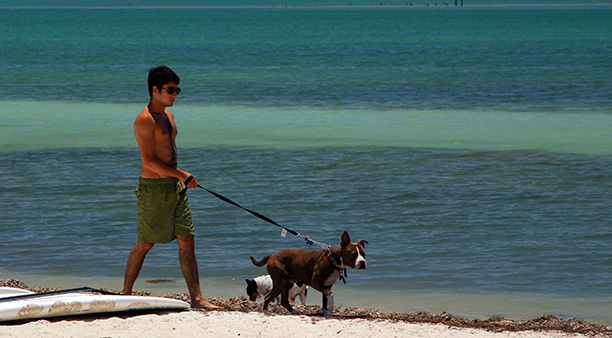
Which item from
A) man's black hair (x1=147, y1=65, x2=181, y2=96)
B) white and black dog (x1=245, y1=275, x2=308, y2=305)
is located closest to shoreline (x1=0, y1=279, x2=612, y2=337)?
white and black dog (x1=245, y1=275, x2=308, y2=305)

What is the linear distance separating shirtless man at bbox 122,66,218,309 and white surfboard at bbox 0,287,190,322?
0.45 meters

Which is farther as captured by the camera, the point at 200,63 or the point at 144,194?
the point at 200,63

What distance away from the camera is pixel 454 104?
2695cm

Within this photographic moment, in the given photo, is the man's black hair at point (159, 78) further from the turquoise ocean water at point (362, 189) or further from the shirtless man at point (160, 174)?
the turquoise ocean water at point (362, 189)

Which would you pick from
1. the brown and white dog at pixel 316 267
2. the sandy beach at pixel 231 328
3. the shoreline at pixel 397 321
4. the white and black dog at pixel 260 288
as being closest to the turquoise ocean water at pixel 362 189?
the white and black dog at pixel 260 288

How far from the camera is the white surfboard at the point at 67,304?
600 cm

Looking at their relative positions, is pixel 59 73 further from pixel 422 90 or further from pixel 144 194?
pixel 144 194

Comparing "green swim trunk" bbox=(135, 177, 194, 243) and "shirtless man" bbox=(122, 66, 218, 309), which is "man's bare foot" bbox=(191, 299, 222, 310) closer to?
"shirtless man" bbox=(122, 66, 218, 309)

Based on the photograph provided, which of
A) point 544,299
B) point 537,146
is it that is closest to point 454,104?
point 537,146

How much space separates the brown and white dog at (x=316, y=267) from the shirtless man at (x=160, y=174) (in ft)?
2.59

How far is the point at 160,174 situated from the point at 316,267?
4.27ft

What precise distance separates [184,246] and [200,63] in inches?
1821

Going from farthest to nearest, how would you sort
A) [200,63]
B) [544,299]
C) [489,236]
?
[200,63] < [489,236] < [544,299]

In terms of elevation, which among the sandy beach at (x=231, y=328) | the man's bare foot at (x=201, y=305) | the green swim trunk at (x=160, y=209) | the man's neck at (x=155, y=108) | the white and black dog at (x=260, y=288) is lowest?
the white and black dog at (x=260, y=288)
